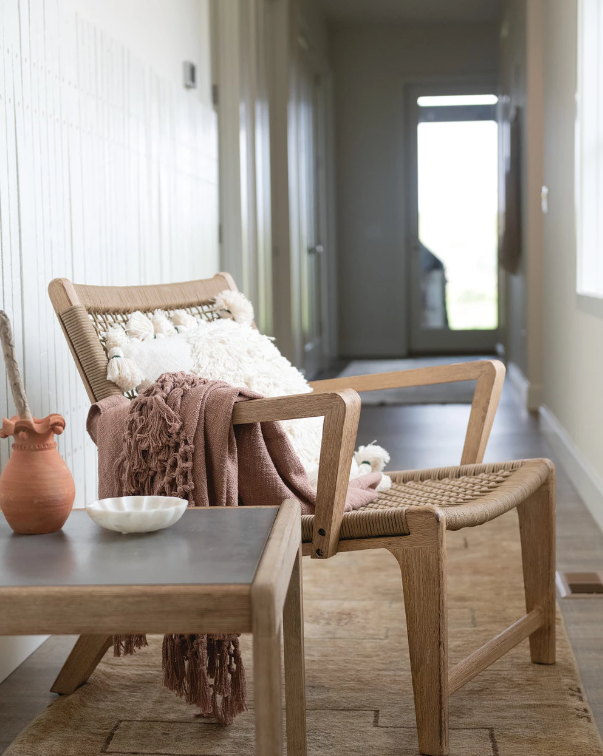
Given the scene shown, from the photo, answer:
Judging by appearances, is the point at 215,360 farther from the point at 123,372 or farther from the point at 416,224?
the point at 416,224

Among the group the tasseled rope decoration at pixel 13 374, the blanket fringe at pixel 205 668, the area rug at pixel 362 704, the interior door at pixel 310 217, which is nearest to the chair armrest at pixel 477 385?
the area rug at pixel 362 704

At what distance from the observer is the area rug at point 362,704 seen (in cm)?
137

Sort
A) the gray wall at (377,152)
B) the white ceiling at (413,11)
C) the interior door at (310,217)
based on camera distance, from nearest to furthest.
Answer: the interior door at (310,217)
the white ceiling at (413,11)
the gray wall at (377,152)

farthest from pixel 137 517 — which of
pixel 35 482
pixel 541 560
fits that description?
pixel 541 560

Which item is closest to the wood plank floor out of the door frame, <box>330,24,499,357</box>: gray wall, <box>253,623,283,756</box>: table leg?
<box>253,623,283,756</box>: table leg

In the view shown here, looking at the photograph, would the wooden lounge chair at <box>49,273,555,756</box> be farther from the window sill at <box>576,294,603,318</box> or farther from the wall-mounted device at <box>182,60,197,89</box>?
the wall-mounted device at <box>182,60,197,89</box>

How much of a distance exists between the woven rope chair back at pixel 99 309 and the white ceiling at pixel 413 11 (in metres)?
5.61

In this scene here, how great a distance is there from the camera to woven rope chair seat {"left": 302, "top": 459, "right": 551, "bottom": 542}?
4.42 feet

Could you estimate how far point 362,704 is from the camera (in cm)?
152

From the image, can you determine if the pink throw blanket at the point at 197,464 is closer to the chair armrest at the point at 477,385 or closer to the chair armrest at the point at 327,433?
the chair armrest at the point at 327,433

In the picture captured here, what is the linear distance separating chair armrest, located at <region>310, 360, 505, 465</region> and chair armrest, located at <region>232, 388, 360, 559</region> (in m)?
0.44

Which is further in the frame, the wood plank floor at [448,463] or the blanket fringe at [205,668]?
the wood plank floor at [448,463]

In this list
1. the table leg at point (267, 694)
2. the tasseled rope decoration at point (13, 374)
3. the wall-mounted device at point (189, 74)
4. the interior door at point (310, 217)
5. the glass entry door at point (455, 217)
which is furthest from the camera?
the glass entry door at point (455, 217)

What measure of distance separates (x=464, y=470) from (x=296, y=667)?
0.66 m
